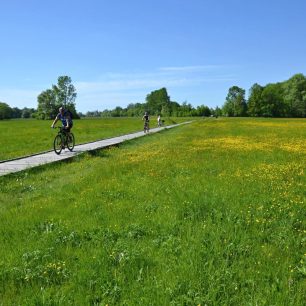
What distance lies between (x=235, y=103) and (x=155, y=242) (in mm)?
175940

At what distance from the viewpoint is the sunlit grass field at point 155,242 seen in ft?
13.4

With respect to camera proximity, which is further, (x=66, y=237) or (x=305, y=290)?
(x=66, y=237)

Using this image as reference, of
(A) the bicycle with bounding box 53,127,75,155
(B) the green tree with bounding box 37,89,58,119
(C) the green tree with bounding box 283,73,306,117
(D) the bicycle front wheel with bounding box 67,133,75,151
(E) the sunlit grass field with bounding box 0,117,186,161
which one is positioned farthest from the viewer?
(B) the green tree with bounding box 37,89,58,119

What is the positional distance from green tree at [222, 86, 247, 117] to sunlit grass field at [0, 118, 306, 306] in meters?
163

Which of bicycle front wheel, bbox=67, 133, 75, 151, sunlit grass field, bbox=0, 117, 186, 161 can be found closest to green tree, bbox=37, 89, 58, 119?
sunlit grass field, bbox=0, 117, 186, 161

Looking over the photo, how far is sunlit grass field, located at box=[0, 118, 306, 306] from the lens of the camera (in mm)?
4078

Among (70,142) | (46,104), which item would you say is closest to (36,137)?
(70,142)

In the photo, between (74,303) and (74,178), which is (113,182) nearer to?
(74,178)

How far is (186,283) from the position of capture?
4215 millimetres

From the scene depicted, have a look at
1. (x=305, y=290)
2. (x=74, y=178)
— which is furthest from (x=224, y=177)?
(x=305, y=290)

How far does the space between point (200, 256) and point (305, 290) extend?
132 centimetres

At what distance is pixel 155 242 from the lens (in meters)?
5.46

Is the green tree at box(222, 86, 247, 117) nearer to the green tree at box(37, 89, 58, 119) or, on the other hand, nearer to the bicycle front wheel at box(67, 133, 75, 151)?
the green tree at box(37, 89, 58, 119)

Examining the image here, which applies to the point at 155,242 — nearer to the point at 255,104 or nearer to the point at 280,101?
the point at 280,101
